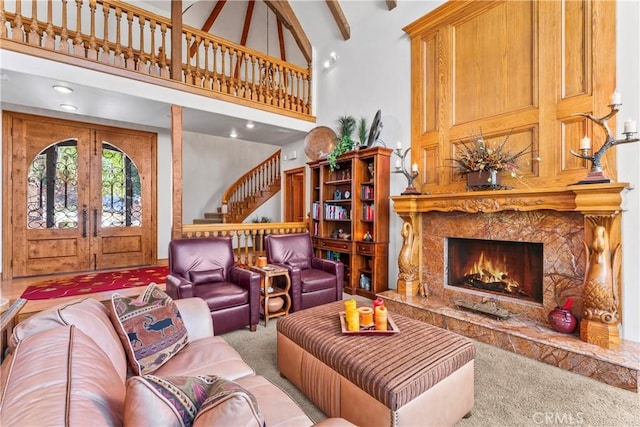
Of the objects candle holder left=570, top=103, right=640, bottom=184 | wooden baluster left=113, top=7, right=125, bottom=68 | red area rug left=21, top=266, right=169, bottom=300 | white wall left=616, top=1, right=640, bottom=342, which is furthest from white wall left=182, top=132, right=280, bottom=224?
white wall left=616, top=1, right=640, bottom=342

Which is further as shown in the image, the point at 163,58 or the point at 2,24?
the point at 163,58

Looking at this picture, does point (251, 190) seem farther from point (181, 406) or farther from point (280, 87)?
point (181, 406)

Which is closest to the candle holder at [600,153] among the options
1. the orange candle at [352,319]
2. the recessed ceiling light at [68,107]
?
the orange candle at [352,319]

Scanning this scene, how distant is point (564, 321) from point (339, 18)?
5146 mm

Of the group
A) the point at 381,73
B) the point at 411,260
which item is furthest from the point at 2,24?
the point at 411,260

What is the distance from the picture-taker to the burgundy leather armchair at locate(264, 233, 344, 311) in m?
3.49

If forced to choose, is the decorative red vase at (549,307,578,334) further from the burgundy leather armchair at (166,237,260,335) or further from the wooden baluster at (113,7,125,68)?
the wooden baluster at (113,7,125,68)

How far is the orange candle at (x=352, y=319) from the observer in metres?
1.95

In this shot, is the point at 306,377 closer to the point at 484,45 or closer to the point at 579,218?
the point at 579,218

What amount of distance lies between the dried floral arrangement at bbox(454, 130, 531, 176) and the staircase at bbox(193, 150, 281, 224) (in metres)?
4.87

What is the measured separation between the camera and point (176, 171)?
427cm

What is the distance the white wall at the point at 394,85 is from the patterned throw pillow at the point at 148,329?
3264 mm

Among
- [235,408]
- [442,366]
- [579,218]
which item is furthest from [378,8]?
[235,408]

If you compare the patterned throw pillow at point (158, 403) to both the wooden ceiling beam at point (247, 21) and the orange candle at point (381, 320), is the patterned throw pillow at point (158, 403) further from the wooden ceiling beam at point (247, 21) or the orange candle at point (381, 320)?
the wooden ceiling beam at point (247, 21)
